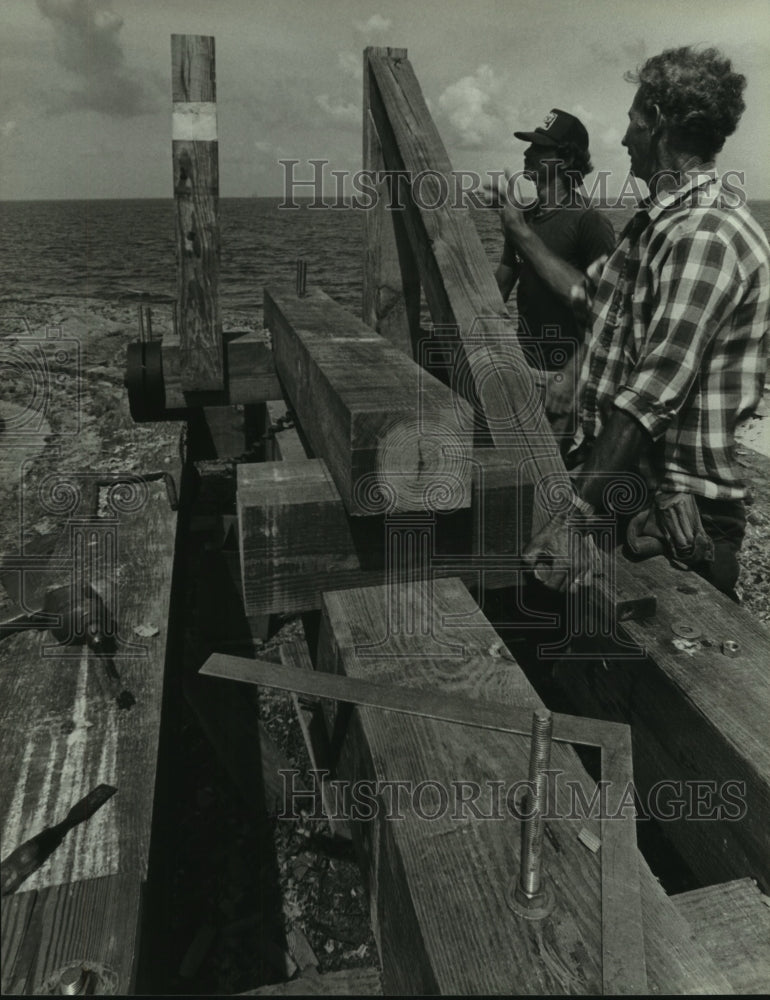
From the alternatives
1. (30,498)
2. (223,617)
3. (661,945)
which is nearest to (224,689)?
(223,617)

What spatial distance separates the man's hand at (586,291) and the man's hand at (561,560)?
105 centimetres

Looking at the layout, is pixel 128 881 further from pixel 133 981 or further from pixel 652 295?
pixel 652 295

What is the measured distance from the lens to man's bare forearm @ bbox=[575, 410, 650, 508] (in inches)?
82.7

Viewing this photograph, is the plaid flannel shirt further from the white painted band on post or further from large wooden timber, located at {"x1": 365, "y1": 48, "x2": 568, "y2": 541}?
the white painted band on post

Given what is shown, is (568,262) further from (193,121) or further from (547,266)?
(193,121)

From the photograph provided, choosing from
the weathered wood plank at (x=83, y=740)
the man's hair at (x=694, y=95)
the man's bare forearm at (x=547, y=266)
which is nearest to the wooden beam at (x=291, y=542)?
the weathered wood plank at (x=83, y=740)

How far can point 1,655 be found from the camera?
6.56 feet

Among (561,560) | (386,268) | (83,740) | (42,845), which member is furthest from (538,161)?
(42,845)

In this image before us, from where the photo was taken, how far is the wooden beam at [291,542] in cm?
191

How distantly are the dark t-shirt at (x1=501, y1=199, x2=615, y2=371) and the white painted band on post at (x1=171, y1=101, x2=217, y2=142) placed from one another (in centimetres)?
167

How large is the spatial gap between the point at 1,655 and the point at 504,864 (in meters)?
1.42

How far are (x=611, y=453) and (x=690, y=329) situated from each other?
0.37 m

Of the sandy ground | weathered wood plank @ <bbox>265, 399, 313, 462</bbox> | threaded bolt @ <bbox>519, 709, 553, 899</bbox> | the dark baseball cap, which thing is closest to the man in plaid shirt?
the sandy ground

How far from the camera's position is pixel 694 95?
2145 millimetres
